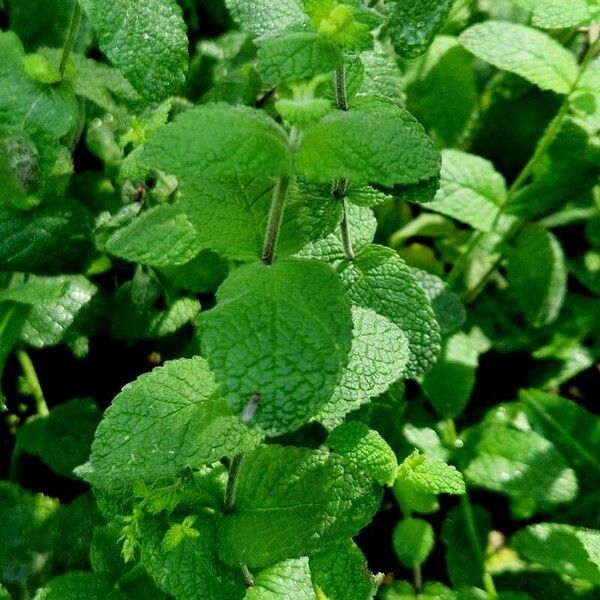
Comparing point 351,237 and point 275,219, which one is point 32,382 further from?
point 275,219

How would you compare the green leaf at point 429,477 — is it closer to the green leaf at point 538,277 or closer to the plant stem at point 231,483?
the plant stem at point 231,483

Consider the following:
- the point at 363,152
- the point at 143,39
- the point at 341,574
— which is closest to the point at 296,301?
the point at 363,152

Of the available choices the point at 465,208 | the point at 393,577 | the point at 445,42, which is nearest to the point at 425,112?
the point at 445,42

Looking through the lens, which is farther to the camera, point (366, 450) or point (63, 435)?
point (63, 435)

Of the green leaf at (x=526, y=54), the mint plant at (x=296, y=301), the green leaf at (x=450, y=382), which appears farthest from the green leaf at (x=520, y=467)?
the green leaf at (x=526, y=54)

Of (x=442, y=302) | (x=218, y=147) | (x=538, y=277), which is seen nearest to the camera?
(x=218, y=147)

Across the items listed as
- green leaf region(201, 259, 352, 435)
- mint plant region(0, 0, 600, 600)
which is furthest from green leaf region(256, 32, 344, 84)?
green leaf region(201, 259, 352, 435)
